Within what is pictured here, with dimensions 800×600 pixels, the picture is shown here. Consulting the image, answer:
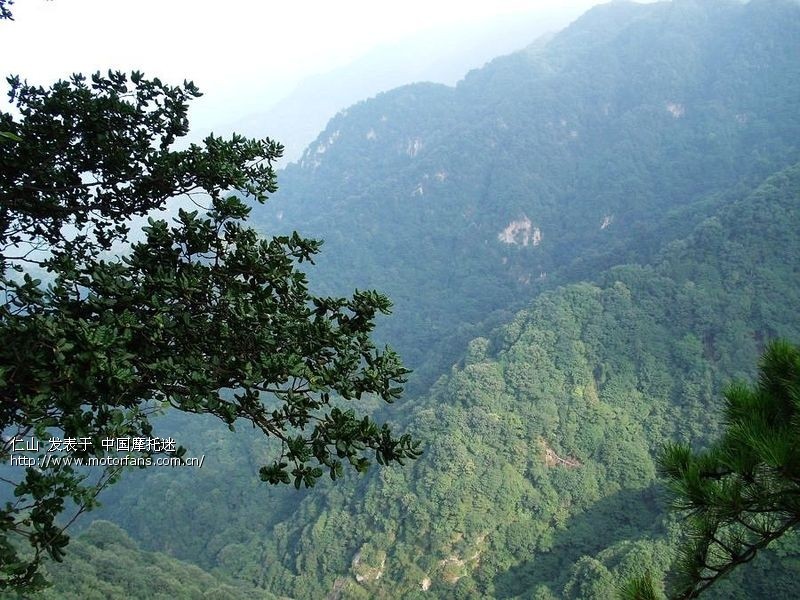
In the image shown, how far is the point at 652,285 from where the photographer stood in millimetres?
49375

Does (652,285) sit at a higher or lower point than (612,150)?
lower

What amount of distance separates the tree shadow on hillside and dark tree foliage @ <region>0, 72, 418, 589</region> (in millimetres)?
35141

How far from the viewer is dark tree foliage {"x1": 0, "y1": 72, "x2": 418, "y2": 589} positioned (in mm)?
2770

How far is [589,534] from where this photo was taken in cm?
3678

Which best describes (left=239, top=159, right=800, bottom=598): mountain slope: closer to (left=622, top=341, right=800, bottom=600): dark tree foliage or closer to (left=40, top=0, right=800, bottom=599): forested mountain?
(left=40, top=0, right=800, bottom=599): forested mountain

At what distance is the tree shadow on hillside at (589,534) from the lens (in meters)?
34.9

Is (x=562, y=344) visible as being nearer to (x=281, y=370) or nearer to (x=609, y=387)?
(x=609, y=387)

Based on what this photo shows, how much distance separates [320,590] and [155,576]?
14.5m

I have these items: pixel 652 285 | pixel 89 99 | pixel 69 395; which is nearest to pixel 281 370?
pixel 69 395

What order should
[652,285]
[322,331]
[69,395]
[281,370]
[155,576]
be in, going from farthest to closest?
[652,285]
[155,576]
[322,331]
[281,370]
[69,395]

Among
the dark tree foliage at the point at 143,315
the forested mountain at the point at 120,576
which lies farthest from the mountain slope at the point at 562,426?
the dark tree foliage at the point at 143,315

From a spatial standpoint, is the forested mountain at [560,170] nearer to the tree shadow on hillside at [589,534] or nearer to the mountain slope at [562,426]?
the mountain slope at [562,426]

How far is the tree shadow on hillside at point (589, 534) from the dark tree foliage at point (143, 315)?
3514 cm

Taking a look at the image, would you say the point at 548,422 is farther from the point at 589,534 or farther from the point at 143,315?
the point at 143,315
